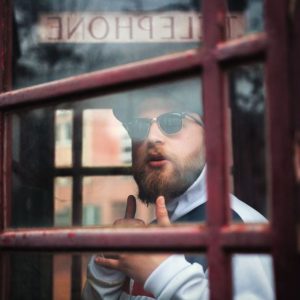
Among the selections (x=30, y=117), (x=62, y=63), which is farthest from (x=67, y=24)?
(x=30, y=117)

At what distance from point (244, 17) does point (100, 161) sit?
A: 97cm

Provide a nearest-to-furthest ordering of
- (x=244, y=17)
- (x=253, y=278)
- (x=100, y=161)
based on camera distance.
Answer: (x=244, y=17)
(x=253, y=278)
(x=100, y=161)

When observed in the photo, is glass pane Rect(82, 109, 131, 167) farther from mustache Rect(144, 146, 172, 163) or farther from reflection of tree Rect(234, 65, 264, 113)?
reflection of tree Rect(234, 65, 264, 113)

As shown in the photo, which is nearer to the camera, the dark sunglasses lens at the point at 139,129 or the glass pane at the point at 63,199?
the glass pane at the point at 63,199

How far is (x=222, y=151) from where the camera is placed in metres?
0.93

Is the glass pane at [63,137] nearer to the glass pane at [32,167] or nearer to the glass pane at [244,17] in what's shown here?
the glass pane at [32,167]

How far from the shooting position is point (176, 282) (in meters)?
1.48

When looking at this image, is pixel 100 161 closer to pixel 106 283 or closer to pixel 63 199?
pixel 63 199

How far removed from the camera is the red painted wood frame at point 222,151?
0.84m

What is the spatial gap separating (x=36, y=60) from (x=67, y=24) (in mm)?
179

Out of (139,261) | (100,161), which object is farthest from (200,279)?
(100,161)

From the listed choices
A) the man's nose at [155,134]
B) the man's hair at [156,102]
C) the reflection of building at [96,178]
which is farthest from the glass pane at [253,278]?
the man's nose at [155,134]

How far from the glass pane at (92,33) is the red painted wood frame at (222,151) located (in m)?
0.45

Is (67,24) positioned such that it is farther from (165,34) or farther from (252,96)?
(252,96)
